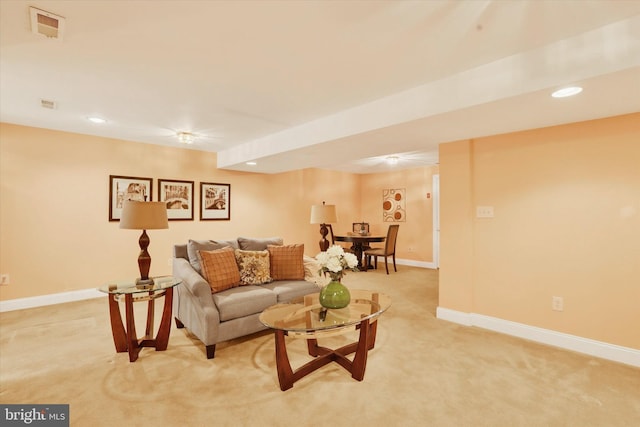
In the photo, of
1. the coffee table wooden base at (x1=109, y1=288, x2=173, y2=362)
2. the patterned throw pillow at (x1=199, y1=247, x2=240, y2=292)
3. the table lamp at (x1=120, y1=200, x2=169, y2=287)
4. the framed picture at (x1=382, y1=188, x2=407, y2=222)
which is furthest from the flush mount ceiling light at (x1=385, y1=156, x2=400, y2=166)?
the coffee table wooden base at (x1=109, y1=288, x2=173, y2=362)

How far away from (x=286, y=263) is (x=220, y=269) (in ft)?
2.55

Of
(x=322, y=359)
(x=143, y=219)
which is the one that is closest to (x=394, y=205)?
(x=322, y=359)

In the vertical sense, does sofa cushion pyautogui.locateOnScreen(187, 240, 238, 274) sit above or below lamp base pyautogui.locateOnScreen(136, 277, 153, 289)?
above

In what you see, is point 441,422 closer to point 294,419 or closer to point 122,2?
point 294,419

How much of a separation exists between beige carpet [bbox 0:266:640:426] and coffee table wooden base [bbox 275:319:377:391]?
0.06 meters

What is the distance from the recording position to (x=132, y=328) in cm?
251

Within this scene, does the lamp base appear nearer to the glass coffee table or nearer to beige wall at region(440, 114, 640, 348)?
the glass coffee table

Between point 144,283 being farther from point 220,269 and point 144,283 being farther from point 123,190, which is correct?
point 123,190

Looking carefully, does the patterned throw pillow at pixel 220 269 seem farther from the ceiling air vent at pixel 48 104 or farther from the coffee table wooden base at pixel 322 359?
the ceiling air vent at pixel 48 104

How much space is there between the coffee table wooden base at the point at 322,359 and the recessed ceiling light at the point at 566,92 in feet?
6.95

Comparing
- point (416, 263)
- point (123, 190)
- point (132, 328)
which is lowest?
point (416, 263)

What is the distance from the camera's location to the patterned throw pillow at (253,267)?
317 centimetres

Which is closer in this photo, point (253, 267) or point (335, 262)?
point (335, 262)

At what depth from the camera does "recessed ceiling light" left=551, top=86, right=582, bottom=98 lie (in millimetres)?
2064
